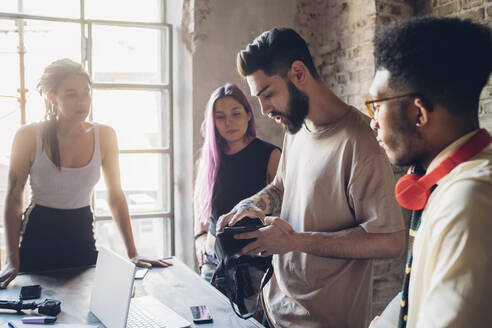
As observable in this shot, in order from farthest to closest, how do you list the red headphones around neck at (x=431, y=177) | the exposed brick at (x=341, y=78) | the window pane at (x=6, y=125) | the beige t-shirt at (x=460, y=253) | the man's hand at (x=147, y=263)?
the window pane at (x=6, y=125) < the exposed brick at (x=341, y=78) < the man's hand at (x=147, y=263) < the red headphones around neck at (x=431, y=177) < the beige t-shirt at (x=460, y=253)

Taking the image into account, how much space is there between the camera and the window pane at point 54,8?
3410 mm

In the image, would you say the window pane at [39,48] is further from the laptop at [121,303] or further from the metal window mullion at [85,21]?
the laptop at [121,303]

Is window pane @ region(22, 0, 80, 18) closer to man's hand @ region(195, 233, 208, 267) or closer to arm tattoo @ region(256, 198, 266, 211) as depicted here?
man's hand @ region(195, 233, 208, 267)

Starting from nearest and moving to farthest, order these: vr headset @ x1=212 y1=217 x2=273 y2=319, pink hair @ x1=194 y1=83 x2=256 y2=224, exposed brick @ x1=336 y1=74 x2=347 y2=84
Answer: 1. vr headset @ x1=212 y1=217 x2=273 y2=319
2. pink hair @ x1=194 y1=83 x2=256 y2=224
3. exposed brick @ x1=336 y1=74 x2=347 y2=84

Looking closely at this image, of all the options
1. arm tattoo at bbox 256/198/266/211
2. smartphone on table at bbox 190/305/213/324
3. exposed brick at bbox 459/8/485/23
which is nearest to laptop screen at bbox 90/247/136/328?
smartphone on table at bbox 190/305/213/324

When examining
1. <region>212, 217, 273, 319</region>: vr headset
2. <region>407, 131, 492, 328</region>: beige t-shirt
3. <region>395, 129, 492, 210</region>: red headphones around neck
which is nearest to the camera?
<region>407, 131, 492, 328</region>: beige t-shirt

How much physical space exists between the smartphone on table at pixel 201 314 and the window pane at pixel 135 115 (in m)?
2.26

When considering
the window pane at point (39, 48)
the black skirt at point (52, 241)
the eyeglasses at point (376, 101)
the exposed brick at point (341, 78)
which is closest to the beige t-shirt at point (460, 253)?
the eyeglasses at point (376, 101)

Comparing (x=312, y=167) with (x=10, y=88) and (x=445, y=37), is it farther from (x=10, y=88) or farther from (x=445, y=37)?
(x=10, y=88)

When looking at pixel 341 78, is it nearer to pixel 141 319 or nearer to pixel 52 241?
pixel 52 241

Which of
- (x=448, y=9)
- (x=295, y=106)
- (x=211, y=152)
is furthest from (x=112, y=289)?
(x=448, y=9)

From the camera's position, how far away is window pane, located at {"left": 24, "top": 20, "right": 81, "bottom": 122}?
11.2 feet

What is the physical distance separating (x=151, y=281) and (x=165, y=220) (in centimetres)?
179

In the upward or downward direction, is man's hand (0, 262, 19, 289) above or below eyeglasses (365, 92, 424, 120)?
below
